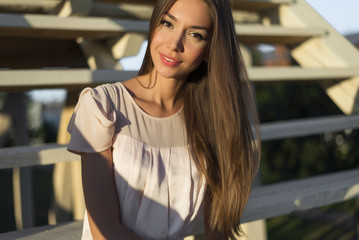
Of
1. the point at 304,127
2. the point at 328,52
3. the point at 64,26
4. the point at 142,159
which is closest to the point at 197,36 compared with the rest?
the point at 142,159

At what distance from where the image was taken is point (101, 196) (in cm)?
136

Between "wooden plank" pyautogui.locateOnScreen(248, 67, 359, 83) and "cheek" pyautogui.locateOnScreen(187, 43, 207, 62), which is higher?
"cheek" pyautogui.locateOnScreen(187, 43, 207, 62)

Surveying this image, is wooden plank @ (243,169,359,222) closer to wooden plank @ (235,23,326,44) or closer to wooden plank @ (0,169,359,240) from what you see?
wooden plank @ (0,169,359,240)

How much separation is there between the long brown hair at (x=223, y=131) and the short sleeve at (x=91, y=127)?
36 centimetres

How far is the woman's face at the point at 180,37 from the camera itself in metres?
1.48

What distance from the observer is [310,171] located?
5707mm

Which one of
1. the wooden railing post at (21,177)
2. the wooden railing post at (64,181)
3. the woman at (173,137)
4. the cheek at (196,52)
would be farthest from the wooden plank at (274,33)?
the wooden railing post at (21,177)

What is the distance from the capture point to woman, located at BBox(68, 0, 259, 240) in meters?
1.37

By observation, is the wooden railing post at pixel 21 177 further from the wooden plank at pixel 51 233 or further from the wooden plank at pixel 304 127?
the wooden plank at pixel 304 127

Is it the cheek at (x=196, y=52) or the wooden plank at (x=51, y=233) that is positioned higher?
the cheek at (x=196, y=52)

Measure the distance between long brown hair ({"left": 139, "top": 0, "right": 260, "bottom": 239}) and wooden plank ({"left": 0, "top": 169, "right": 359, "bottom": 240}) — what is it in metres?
0.10

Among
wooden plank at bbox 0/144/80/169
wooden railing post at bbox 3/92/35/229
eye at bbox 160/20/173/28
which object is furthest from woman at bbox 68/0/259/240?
wooden railing post at bbox 3/92/35/229

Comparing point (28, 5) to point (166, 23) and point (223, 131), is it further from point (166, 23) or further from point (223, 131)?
point (223, 131)

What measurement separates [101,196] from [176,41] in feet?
1.93
